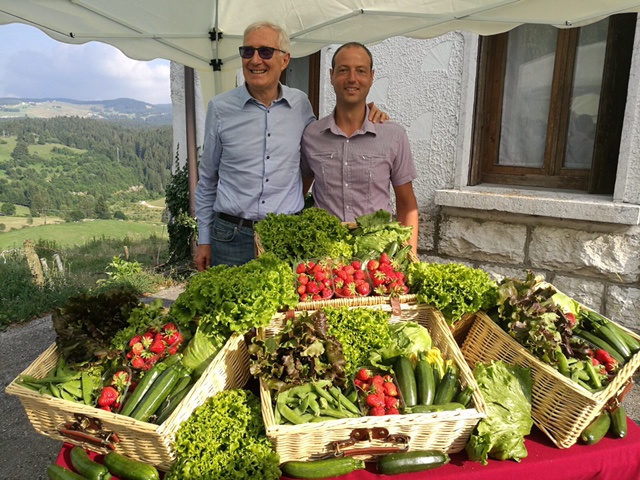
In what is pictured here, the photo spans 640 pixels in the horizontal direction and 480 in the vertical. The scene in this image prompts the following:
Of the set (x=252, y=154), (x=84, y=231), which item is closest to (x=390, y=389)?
(x=252, y=154)

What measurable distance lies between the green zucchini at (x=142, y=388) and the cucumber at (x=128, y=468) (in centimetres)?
17

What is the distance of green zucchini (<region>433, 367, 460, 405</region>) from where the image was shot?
194 cm

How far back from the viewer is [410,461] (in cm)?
175

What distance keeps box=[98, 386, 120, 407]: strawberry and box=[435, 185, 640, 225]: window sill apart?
389 cm

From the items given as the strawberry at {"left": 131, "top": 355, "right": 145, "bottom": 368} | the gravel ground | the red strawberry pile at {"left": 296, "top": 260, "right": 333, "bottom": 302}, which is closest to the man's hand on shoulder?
the red strawberry pile at {"left": 296, "top": 260, "right": 333, "bottom": 302}

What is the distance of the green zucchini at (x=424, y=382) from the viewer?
1.96 metres

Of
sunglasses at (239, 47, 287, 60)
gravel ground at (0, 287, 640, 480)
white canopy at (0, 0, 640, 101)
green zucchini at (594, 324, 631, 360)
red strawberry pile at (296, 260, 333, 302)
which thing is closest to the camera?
green zucchini at (594, 324, 631, 360)

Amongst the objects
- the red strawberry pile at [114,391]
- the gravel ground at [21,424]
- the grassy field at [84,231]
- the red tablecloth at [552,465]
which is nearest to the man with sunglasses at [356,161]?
the red tablecloth at [552,465]

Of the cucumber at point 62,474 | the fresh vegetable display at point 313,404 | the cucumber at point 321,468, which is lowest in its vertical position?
the cucumber at point 62,474

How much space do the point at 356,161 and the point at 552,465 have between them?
2106 millimetres

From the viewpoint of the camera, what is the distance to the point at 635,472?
6.37ft

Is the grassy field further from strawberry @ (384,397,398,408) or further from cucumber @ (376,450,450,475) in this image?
cucumber @ (376,450,450,475)

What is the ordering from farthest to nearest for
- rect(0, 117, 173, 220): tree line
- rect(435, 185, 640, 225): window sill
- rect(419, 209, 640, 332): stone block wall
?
rect(0, 117, 173, 220): tree line, rect(419, 209, 640, 332): stone block wall, rect(435, 185, 640, 225): window sill

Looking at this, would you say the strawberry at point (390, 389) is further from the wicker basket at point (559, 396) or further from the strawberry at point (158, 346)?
the strawberry at point (158, 346)
